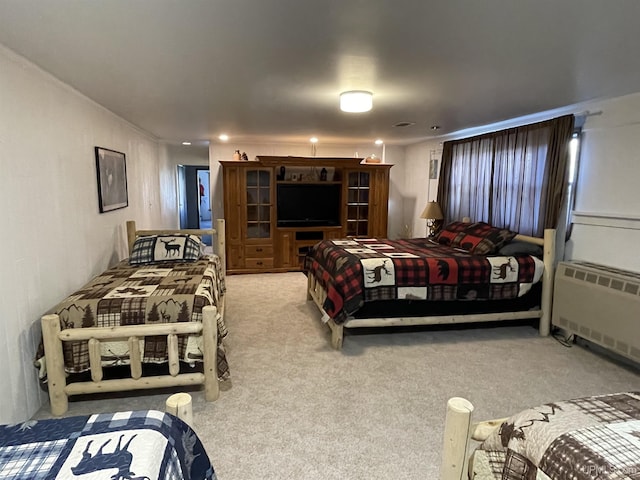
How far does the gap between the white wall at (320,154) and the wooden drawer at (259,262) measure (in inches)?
44.5

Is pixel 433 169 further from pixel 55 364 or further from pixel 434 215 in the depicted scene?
pixel 55 364

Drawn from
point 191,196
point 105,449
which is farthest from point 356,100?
point 191,196

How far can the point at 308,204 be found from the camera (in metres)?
6.40

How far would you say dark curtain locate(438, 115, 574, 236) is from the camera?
371 centimetres

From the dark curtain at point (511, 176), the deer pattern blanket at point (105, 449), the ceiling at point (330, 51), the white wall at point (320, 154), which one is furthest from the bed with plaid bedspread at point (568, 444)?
the white wall at point (320, 154)

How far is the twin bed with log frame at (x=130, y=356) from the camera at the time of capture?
7.53 feet

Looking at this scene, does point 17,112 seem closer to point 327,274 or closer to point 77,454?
point 77,454

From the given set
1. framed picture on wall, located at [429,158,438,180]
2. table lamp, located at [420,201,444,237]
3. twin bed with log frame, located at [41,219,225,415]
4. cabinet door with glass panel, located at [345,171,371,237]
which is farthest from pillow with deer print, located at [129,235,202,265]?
framed picture on wall, located at [429,158,438,180]

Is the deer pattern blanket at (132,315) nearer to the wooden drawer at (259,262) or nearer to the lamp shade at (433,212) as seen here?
the wooden drawer at (259,262)

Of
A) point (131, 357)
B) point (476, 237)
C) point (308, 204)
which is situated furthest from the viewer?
point (308, 204)

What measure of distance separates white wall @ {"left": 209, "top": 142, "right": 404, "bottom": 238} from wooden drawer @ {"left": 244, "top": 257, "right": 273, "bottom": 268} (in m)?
1.13

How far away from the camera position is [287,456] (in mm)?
2004

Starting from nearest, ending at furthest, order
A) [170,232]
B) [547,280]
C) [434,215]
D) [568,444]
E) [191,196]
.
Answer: [568,444] → [547,280] → [170,232] → [434,215] → [191,196]

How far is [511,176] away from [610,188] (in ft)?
3.73
